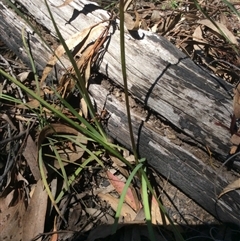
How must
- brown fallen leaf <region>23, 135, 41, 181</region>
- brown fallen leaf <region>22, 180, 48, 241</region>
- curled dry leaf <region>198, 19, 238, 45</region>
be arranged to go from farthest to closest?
curled dry leaf <region>198, 19, 238, 45</region>
brown fallen leaf <region>23, 135, 41, 181</region>
brown fallen leaf <region>22, 180, 48, 241</region>

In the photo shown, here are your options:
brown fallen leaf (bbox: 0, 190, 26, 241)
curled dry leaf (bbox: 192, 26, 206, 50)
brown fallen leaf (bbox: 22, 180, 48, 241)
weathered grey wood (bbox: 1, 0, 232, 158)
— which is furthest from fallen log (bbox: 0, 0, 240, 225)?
brown fallen leaf (bbox: 0, 190, 26, 241)

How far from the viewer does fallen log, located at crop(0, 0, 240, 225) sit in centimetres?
171

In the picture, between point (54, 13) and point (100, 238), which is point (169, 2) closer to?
point (54, 13)

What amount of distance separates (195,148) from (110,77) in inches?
19.7

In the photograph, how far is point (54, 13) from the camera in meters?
2.14

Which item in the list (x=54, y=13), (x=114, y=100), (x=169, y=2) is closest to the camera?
(x=114, y=100)

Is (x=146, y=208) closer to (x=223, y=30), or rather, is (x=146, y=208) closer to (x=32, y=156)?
(x=32, y=156)

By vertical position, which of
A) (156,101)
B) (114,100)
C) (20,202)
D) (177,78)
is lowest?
(20,202)

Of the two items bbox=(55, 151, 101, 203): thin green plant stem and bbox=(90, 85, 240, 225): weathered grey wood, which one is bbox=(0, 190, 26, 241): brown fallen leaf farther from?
bbox=(90, 85, 240, 225): weathered grey wood

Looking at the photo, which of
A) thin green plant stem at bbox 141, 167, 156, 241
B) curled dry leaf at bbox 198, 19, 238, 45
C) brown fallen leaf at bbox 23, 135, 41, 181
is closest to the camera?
thin green plant stem at bbox 141, 167, 156, 241

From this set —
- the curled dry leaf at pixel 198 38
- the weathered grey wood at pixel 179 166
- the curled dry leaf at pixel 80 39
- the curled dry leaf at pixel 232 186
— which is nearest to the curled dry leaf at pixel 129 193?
the weathered grey wood at pixel 179 166

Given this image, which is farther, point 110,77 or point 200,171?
point 110,77

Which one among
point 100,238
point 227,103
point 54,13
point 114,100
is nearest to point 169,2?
point 54,13

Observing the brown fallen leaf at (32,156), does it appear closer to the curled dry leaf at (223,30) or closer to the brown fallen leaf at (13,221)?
the brown fallen leaf at (13,221)
